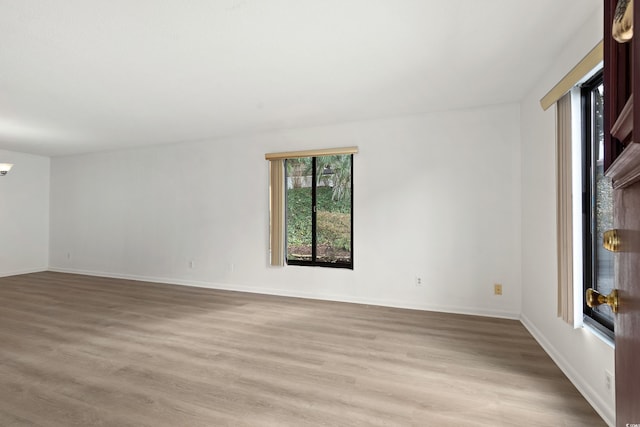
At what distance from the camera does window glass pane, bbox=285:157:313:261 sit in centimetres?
498

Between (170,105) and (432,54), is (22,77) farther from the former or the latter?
(432,54)

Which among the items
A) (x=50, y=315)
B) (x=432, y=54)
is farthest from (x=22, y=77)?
(x=432, y=54)

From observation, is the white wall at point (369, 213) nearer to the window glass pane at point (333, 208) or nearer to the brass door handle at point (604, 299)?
the window glass pane at point (333, 208)

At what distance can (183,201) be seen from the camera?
226 inches

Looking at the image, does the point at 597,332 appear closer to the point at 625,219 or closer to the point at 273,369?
the point at 625,219

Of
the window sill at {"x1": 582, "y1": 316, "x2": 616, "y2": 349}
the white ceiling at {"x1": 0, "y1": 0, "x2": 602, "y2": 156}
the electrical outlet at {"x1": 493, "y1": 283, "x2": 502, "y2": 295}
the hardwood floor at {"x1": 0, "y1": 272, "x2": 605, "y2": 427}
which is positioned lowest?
the hardwood floor at {"x1": 0, "y1": 272, "x2": 605, "y2": 427}

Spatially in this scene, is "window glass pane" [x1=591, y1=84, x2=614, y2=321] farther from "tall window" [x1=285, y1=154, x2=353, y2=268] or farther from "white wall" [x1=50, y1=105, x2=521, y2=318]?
"tall window" [x1=285, y1=154, x2=353, y2=268]

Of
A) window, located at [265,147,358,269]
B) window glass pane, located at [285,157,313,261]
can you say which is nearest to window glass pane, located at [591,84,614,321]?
window, located at [265,147,358,269]

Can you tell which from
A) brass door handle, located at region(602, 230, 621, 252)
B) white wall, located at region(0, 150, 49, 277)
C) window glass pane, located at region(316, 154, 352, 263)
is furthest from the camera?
white wall, located at region(0, 150, 49, 277)

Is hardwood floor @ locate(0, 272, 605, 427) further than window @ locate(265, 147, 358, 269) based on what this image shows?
No

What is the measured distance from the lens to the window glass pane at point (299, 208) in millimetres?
4980

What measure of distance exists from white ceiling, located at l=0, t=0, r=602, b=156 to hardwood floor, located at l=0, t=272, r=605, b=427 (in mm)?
2585

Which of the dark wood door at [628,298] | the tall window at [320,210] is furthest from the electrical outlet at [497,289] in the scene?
the dark wood door at [628,298]

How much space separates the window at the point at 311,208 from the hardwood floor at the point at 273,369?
937 millimetres
